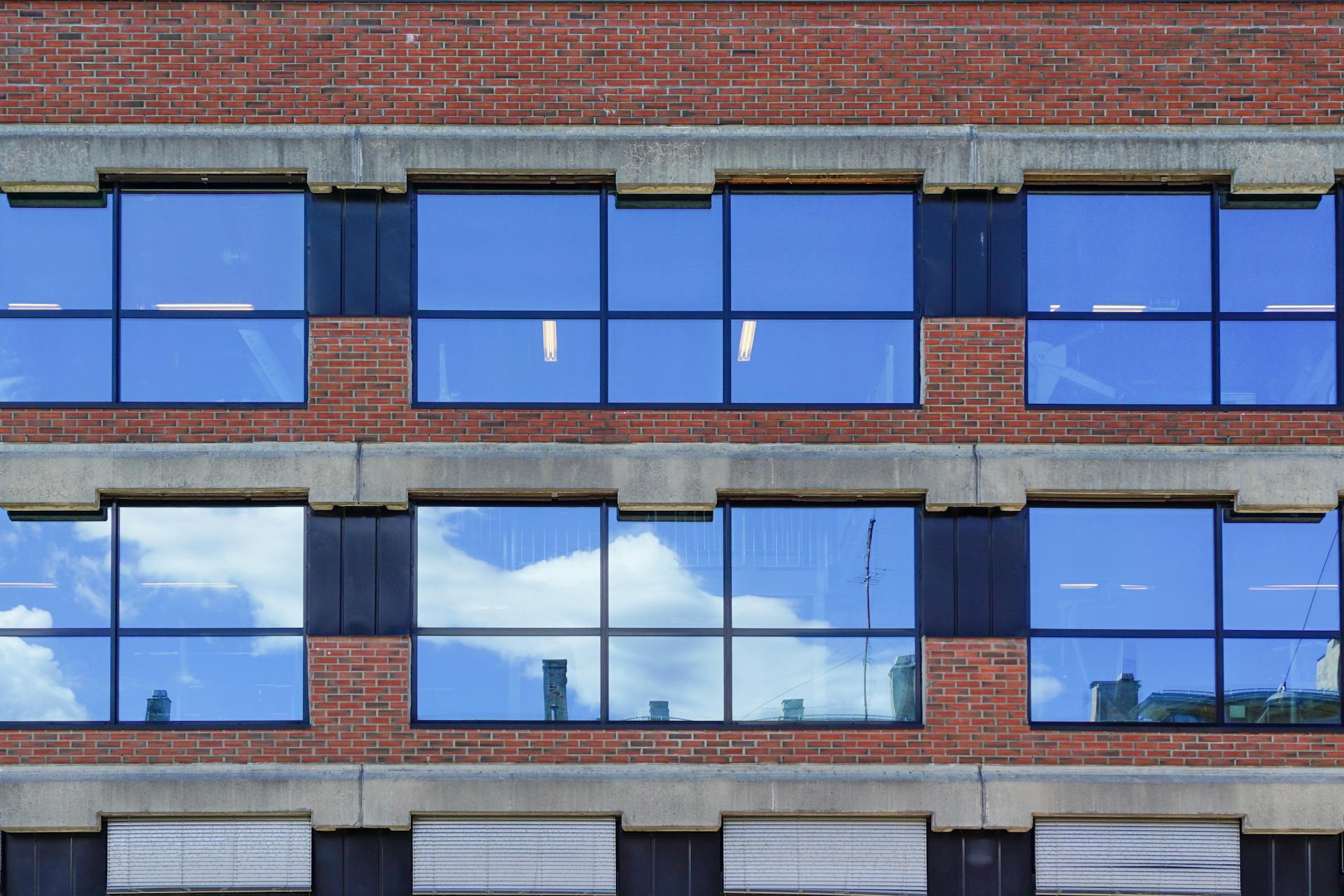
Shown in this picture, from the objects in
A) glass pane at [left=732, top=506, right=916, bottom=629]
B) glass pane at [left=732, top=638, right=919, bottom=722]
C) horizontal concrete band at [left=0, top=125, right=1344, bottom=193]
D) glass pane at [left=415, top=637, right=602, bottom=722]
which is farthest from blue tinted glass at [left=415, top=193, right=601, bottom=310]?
glass pane at [left=732, top=638, right=919, bottom=722]

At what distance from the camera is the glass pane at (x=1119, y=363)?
10453 millimetres

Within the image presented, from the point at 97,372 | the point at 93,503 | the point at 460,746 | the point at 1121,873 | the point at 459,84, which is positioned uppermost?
the point at 459,84

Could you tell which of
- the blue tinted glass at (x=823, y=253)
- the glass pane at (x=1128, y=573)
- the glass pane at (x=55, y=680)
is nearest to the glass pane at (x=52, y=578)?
the glass pane at (x=55, y=680)

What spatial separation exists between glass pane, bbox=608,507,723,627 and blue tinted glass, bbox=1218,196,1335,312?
5.19 m

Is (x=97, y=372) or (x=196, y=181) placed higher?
(x=196, y=181)

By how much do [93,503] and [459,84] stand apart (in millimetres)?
4956

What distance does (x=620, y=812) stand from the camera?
9.99 m

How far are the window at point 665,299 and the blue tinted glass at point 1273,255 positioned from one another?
291 centimetres

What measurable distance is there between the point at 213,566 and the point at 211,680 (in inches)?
39.8

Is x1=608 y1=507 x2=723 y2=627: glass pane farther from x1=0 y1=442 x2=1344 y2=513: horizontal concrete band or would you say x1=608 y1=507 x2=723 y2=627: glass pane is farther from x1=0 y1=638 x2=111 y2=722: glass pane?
x1=0 y1=638 x2=111 y2=722: glass pane

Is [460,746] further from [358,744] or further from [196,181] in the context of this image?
[196,181]

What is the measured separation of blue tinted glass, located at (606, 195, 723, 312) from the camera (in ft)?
34.9

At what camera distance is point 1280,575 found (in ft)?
34.1

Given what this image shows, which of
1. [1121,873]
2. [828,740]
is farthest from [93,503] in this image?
[1121,873]
